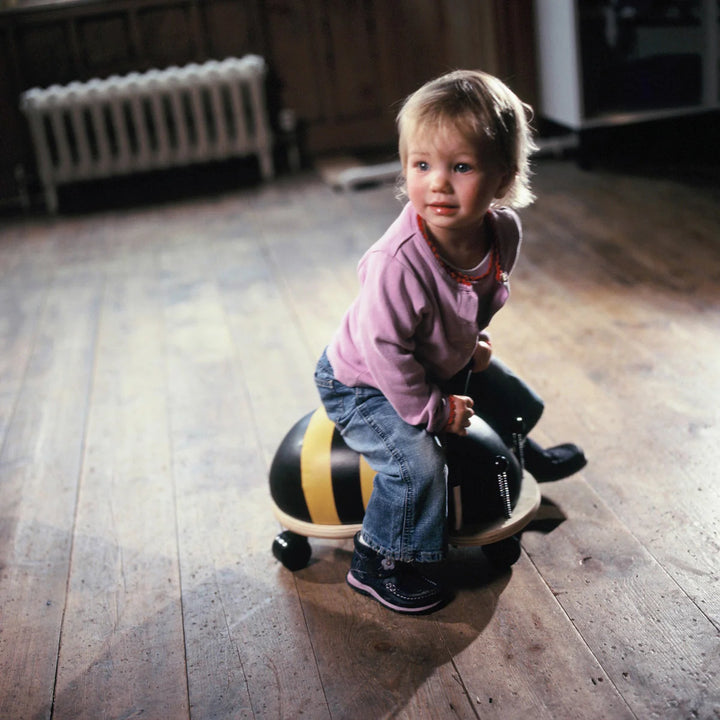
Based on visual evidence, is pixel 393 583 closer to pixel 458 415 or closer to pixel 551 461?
pixel 458 415

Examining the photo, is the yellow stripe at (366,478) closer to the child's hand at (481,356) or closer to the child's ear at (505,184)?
the child's hand at (481,356)

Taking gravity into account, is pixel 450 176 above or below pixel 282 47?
below

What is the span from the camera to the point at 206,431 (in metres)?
2.07

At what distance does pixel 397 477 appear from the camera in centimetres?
134

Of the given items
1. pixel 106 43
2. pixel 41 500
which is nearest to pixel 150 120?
pixel 106 43

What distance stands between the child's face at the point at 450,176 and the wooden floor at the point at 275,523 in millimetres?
586

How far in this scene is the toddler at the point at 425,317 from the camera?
49.5 inches

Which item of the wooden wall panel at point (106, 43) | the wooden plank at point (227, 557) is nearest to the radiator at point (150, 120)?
the wooden wall panel at point (106, 43)

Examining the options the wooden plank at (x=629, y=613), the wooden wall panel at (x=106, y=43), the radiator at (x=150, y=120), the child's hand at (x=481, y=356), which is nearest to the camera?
the wooden plank at (x=629, y=613)

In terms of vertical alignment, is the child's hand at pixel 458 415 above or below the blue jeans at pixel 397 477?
above

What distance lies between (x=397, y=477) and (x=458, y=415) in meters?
0.13

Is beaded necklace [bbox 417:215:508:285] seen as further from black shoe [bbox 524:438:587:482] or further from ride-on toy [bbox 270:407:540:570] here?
black shoe [bbox 524:438:587:482]

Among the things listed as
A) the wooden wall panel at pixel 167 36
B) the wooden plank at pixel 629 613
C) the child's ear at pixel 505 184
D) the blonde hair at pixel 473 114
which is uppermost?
the wooden wall panel at pixel 167 36

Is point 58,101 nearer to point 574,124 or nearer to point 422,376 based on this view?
point 574,124
